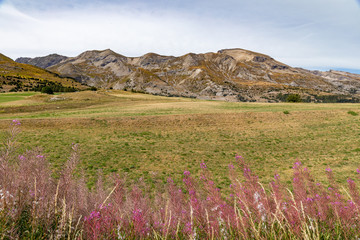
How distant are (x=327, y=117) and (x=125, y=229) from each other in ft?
129

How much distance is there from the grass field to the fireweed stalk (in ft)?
22.6

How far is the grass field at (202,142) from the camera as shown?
15.7 meters

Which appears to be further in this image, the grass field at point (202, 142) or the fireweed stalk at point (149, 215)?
the grass field at point (202, 142)

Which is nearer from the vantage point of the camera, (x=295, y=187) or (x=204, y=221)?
(x=204, y=221)

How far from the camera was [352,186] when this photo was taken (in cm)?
356

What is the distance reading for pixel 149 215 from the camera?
147 inches

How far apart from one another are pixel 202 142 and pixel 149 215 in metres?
19.8

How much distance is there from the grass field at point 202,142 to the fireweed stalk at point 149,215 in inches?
271

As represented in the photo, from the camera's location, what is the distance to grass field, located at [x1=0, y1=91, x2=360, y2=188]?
15.7 metres

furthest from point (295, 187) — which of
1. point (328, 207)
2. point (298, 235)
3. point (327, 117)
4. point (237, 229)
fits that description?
point (327, 117)

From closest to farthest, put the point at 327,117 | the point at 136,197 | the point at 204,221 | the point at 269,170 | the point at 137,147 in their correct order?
the point at 204,221 < the point at 136,197 < the point at 269,170 < the point at 137,147 < the point at 327,117

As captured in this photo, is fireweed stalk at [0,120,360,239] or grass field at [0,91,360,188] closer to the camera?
fireweed stalk at [0,120,360,239]

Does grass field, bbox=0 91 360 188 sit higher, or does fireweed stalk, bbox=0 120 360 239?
fireweed stalk, bbox=0 120 360 239

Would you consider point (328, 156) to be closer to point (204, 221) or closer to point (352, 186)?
point (352, 186)
